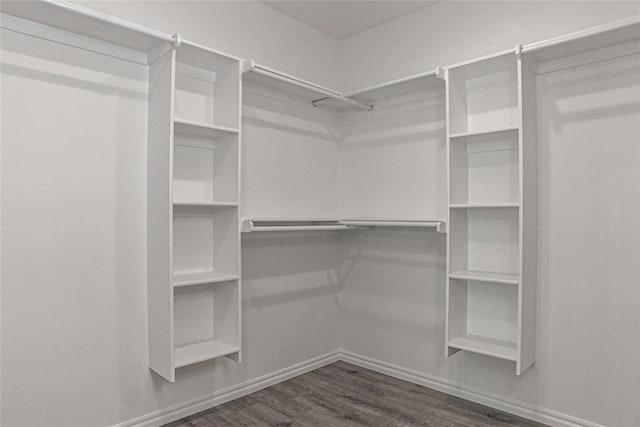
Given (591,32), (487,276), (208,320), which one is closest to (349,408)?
(208,320)

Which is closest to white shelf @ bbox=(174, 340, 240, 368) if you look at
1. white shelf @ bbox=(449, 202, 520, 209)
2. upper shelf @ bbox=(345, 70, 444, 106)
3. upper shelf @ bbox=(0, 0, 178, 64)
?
white shelf @ bbox=(449, 202, 520, 209)

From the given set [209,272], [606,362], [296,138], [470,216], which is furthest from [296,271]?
[606,362]

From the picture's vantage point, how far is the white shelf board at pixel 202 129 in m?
2.36

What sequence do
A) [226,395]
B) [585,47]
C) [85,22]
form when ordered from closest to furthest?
[85,22], [585,47], [226,395]

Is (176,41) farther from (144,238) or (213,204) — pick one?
(144,238)

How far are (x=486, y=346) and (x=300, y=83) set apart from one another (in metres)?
2.00

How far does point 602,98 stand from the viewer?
238 centimetres

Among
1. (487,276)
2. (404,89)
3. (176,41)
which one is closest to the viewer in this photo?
(176,41)

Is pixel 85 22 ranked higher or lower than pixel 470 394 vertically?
higher

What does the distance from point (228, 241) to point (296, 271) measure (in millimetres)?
821

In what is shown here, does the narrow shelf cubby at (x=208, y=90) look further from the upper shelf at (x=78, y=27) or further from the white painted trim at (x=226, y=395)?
the white painted trim at (x=226, y=395)

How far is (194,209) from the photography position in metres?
2.66

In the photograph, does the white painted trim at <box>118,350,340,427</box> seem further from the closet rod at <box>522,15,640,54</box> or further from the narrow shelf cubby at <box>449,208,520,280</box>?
the closet rod at <box>522,15,640,54</box>

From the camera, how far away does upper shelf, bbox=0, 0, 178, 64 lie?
1.94m
